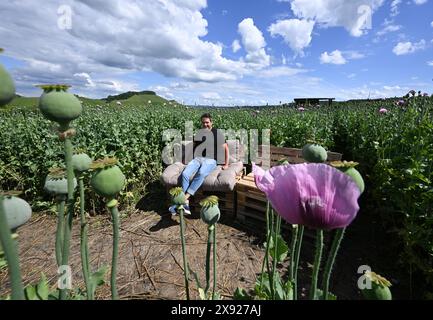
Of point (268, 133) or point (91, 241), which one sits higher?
point (268, 133)

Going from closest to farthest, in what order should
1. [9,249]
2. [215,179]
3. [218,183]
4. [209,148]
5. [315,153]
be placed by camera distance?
[9,249], [315,153], [218,183], [215,179], [209,148]

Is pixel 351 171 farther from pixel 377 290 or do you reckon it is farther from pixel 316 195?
pixel 377 290

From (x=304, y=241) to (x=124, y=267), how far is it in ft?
8.12

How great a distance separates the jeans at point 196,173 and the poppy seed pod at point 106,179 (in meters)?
4.25

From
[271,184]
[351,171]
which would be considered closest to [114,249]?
[271,184]

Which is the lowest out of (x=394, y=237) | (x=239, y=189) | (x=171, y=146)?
(x=394, y=237)

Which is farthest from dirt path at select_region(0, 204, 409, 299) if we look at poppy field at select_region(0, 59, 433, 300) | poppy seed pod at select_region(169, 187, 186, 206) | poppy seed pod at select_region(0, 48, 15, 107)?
poppy seed pod at select_region(0, 48, 15, 107)

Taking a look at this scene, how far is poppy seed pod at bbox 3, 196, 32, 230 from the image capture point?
616 mm

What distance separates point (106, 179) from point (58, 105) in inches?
7.9

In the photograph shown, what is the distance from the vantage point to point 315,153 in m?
1.13

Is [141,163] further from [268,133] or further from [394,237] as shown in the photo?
[394,237]

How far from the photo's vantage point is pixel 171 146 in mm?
6758

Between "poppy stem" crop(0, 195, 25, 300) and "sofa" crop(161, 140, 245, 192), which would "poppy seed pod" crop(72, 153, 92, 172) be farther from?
"sofa" crop(161, 140, 245, 192)
